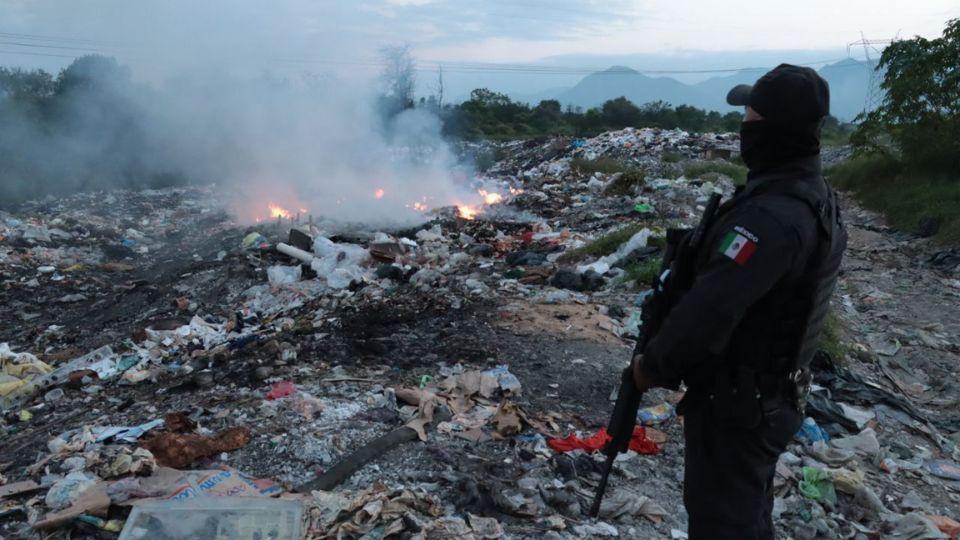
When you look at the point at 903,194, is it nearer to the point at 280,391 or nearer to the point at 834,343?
the point at 834,343

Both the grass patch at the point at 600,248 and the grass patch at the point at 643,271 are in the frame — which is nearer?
the grass patch at the point at 643,271

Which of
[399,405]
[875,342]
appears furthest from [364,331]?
[875,342]

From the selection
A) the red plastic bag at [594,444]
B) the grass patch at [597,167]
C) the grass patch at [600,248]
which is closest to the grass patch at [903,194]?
the grass patch at [600,248]

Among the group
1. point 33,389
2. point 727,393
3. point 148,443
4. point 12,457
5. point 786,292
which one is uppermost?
point 786,292

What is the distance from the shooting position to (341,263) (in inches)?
296

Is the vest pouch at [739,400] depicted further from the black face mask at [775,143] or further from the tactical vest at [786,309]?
the black face mask at [775,143]

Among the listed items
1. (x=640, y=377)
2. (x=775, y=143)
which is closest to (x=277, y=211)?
(x=640, y=377)

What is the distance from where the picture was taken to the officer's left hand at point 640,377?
1810 mm

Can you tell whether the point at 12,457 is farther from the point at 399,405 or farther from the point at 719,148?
the point at 719,148

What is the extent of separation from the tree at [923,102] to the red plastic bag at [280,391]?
456 inches

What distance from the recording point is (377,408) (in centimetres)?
350

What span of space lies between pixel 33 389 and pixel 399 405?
10.5 feet

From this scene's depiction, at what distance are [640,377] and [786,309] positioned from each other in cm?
44

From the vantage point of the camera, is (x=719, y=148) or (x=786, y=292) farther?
(x=719, y=148)
